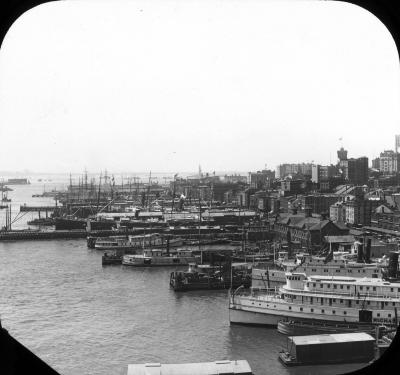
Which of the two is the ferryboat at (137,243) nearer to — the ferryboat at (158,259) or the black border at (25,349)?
the ferryboat at (158,259)

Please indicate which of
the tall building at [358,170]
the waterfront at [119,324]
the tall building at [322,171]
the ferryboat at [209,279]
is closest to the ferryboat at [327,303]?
the waterfront at [119,324]

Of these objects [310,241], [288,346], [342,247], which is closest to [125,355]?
[288,346]

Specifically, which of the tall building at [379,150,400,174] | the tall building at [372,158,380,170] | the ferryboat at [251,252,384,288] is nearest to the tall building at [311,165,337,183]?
the tall building at [379,150,400,174]

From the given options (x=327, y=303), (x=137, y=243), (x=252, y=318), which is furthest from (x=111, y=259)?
(x=327, y=303)

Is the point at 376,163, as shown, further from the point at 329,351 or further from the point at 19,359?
the point at 19,359

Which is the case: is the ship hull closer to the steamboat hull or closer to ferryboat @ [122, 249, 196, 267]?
the steamboat hull

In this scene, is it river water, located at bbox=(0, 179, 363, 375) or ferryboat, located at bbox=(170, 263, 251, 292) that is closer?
river water, located at bbox=(0, 179, 363, 375)
